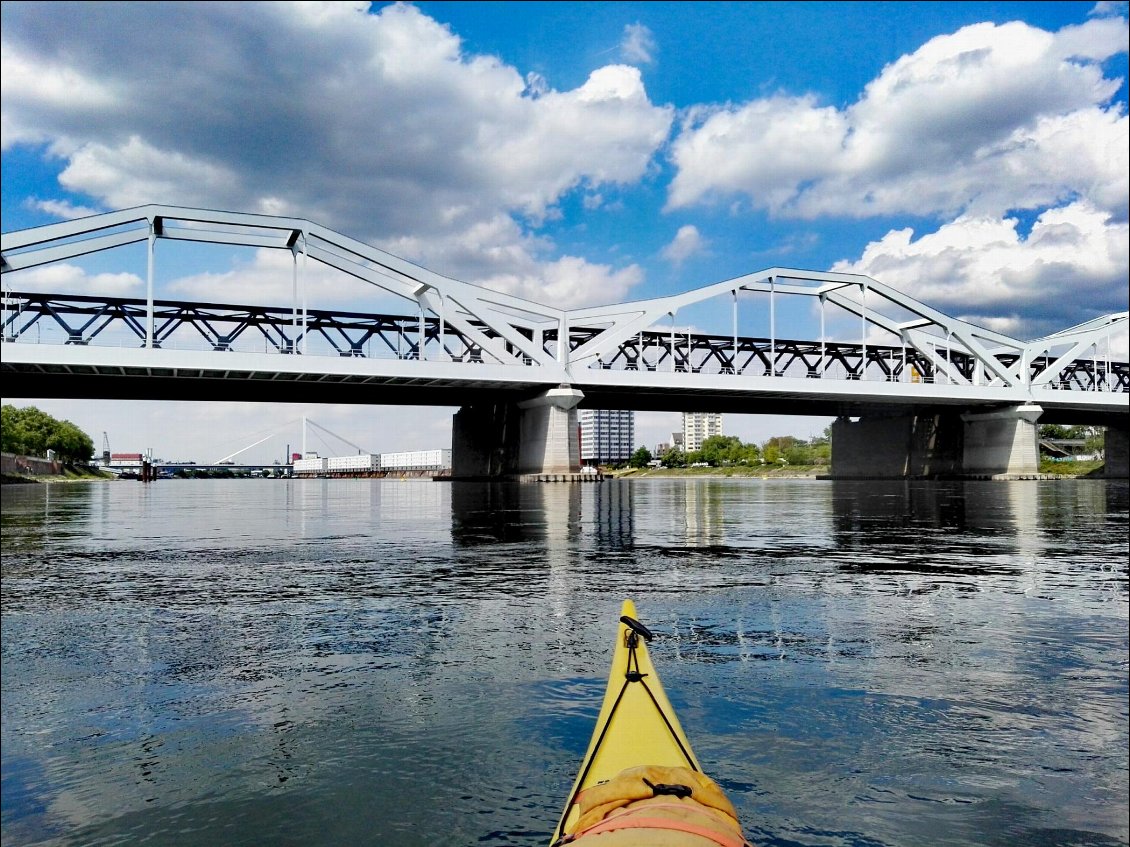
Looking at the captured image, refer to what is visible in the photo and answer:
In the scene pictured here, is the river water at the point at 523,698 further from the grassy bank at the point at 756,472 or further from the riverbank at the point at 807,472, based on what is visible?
the grassy bank at the point at 756,472

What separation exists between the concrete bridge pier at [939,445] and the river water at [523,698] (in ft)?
297

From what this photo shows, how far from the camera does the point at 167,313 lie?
7081 cm

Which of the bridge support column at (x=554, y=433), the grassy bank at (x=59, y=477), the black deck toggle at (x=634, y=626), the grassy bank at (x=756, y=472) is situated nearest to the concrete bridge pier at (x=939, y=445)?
the grassy bank at (x=756, y=472)

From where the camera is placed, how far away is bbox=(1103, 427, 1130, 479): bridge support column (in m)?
110

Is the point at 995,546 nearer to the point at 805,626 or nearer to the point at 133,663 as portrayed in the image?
the point at 805,626

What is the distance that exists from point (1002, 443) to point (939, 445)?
26.2 ft

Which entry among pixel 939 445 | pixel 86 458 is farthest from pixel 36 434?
pixel 939 445

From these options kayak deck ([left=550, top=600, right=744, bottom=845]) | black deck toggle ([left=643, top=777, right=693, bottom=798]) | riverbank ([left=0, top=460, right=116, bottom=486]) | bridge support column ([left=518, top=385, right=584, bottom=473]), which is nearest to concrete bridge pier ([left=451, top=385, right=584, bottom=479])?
bridge support column ([left=518, top=385, right=584, bottom=473])

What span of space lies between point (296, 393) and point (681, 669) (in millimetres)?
71545

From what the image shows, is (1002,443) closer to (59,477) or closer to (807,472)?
(807,472)

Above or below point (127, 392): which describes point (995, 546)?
below

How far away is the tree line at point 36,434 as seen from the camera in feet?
417

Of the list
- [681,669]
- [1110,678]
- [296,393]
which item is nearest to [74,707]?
[681,669]

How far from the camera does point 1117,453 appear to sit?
371 ft
